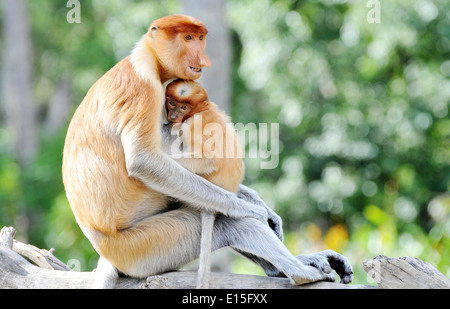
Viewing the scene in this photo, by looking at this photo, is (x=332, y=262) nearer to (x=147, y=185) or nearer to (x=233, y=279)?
(x=233, y=279)

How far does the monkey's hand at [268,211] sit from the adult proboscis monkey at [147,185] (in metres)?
0.31

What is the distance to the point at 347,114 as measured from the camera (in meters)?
8.02

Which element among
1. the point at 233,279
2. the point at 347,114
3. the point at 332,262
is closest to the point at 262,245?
the point at 233,279

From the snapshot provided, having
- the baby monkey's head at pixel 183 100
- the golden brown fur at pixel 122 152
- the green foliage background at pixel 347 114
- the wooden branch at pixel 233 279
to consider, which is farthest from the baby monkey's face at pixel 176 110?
the green foliage background at pixel 347 114

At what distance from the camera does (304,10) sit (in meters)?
8.40

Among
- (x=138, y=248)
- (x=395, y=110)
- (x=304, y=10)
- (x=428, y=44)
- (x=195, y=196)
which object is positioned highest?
(x=304, y=10)

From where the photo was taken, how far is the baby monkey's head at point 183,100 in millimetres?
3053

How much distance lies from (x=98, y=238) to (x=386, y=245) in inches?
171

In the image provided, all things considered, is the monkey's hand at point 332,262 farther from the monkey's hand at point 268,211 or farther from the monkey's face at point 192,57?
the monkey's face at point 192,57

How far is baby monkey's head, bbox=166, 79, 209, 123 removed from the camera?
120 inches

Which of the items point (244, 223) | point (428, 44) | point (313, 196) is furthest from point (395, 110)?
point (244, 223)

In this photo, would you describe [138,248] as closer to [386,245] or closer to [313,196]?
[386,245]

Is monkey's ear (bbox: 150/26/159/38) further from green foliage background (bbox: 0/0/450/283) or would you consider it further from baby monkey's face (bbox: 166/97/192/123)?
green foliage background (bbox: 0/0/450/283)

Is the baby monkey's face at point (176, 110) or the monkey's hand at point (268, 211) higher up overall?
the baby monkey's face at point (176, 110)
